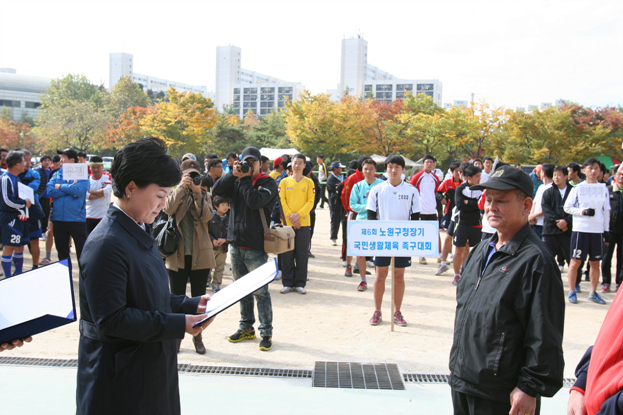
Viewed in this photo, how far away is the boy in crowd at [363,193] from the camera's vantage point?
310 inches

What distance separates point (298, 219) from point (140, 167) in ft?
18.1

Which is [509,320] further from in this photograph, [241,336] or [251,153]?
[241,336]

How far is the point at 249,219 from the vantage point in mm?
5082

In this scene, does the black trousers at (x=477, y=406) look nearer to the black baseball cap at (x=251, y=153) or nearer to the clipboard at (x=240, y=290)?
the clipboard at (x=240, y=290)

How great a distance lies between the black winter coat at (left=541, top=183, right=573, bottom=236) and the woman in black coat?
7.09 m

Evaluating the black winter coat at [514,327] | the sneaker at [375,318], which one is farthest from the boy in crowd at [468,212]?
the black winter coat at [514,327]

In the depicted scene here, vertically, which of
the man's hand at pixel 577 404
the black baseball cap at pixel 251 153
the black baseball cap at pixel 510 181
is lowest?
the man's hand at pixel 577 404

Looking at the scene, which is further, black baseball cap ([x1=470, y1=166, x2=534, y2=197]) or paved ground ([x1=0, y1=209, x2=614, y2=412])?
paved ground ([x1=0, y1=209, x2=614, y2=412])

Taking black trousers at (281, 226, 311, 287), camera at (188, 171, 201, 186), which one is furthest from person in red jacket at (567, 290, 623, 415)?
black trousers at (281, 226, 311, 287)

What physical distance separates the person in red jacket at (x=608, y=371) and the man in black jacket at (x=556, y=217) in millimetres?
6369

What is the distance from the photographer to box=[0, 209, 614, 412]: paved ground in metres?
4.77

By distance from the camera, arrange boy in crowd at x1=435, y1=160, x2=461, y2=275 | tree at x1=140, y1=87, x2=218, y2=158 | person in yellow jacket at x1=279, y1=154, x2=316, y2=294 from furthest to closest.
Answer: tree at x1=140, y1=87, x2=218, y2=158 → boy in crowd at x1=435, y1=160, x2=461, y2=275 → person in yellow jacket at x1=279, y1=154, x2=316, y2=294

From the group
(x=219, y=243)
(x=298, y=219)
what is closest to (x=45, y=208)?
(x=219, y=243)

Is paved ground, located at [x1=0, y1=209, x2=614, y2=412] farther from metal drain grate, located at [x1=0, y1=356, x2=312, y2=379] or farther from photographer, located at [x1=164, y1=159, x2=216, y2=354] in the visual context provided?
photographer, located at [x1=164, y1=159, x2=216, y2=354]
